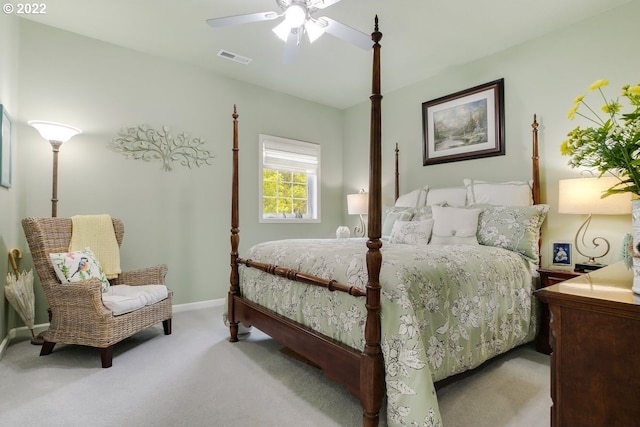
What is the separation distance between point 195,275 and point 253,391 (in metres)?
2.11

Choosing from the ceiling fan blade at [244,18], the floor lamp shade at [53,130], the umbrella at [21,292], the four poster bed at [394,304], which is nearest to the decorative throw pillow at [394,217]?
the four poster bed at [394,304]

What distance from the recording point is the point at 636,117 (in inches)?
33.3

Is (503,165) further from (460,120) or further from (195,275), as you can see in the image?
(195,275)

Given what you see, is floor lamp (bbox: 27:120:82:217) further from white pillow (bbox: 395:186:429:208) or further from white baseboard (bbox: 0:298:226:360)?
white pillow (bbox: 395:186:429:208)

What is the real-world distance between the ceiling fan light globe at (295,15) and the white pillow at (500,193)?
226cm

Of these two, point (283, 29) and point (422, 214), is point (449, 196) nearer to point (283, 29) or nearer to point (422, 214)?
point (422, 214)

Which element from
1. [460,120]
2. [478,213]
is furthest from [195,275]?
[460,120]

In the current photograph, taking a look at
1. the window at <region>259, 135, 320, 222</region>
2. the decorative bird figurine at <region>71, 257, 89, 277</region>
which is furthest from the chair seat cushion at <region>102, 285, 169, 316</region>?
the window at <region>259, 135, 320, 222</region>

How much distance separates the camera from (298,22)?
6.98 ft

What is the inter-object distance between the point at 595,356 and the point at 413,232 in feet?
6.67

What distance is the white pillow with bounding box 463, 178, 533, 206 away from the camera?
2857mm

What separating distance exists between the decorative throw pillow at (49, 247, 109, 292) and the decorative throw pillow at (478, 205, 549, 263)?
10.4 feet

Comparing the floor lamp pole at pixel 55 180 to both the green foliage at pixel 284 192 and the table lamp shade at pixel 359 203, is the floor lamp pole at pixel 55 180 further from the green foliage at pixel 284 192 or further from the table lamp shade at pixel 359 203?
the table lamp shade at pixel 359 203

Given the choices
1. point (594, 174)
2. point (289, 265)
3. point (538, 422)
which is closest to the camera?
point (538, 422)
